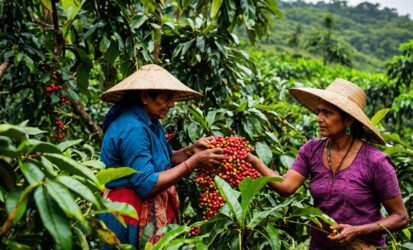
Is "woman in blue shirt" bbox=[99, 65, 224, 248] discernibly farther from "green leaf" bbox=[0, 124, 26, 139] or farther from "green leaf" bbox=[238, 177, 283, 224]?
"green leaf" bbox=[0, 124, 26, 139]

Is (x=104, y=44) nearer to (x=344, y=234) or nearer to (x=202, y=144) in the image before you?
(x=202, y=144)

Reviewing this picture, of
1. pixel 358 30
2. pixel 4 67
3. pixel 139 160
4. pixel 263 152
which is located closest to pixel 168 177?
pixel 139 160

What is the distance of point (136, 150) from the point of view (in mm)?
1769

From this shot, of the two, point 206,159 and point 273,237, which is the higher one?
point 206,159

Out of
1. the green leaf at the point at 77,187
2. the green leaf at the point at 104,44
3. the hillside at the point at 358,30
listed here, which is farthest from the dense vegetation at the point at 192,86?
the hillside at the point at 358,30

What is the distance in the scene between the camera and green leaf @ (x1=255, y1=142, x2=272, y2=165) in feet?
7.34

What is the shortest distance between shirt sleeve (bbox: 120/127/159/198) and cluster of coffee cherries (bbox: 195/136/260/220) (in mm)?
234

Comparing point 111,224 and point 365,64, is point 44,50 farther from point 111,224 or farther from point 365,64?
point 365,64

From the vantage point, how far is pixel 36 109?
9.89ft

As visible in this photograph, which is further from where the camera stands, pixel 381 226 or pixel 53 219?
pixel 381 226

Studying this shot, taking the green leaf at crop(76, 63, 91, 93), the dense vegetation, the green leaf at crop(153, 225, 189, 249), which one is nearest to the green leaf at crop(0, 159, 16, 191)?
the dense vegetation

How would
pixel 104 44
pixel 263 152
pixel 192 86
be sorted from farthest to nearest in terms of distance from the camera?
pixel 192 86 < pixel 104 44 < pixel 263 152

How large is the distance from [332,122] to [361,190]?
31cm

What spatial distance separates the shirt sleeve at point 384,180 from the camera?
6.01 feet
